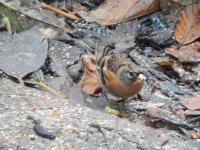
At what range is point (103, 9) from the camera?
7.66 meters

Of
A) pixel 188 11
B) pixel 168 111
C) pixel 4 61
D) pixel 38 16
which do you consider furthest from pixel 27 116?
pixel 188 11

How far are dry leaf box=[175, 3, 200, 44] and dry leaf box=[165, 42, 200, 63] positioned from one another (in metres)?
0.08

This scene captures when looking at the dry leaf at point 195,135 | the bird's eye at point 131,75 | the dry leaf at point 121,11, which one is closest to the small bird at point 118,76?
the bird's eye at point 131,75

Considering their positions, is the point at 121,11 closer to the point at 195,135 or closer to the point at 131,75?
the point at 131,75

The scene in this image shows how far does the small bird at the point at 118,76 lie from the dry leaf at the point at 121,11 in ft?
3.90

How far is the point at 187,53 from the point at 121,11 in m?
0.94

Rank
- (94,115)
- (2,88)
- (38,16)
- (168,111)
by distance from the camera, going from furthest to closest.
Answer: (38,16) → (168,111) → (2,88) → (94,115)

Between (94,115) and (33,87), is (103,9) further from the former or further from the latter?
(94,115)

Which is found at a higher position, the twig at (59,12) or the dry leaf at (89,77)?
the twig at (59,12)

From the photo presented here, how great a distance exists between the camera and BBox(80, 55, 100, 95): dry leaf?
6.36m

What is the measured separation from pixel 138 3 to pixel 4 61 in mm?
Answer: 1976

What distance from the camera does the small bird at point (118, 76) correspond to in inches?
239

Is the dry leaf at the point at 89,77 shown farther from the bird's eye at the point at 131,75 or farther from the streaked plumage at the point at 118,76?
the bird's eye at the point at 131,75

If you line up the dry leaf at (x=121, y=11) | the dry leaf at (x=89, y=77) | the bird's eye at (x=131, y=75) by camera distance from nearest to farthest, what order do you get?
the bird's eye at (x=131, y=75)
the dry leaf at (x=89, y=77)
the dry leaf at (x=121, y=11)
